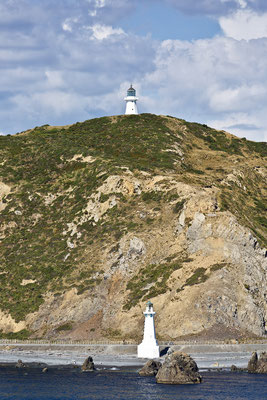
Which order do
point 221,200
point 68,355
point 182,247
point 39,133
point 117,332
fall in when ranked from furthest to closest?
point 39,133 → point 221,200 → point 182,247 → point 117,332 → point 68,355

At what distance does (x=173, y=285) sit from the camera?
11162 centimetres

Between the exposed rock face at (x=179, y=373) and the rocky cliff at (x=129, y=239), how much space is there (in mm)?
19953

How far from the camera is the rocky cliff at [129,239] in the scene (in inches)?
4274

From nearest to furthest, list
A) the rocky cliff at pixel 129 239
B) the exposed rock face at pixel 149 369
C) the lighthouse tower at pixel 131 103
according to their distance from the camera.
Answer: the exposed rock face at pixel 149 369 → the rocky cliff at pixel 129 239 → the lighthouse tower at pixel 131 103

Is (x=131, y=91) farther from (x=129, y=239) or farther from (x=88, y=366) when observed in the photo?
(x=88, y=366)

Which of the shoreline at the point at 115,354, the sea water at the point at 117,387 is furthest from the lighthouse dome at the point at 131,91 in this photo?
the sea water at the point at 117,387

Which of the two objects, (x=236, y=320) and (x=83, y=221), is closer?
(x=236, y=320)

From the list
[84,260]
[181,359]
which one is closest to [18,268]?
[84,260]

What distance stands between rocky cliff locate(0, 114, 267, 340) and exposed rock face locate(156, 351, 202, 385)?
1995 cm

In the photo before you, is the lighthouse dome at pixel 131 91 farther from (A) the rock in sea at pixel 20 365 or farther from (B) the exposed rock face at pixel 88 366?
(B) the exposed rock face at pixel 88 366

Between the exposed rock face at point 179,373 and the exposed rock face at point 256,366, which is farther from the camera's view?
the exposed rock face at point 256,366

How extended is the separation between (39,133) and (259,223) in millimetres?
70085

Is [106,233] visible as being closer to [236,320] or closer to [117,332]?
[117,332]

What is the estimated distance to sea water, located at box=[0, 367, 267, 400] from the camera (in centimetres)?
7519
